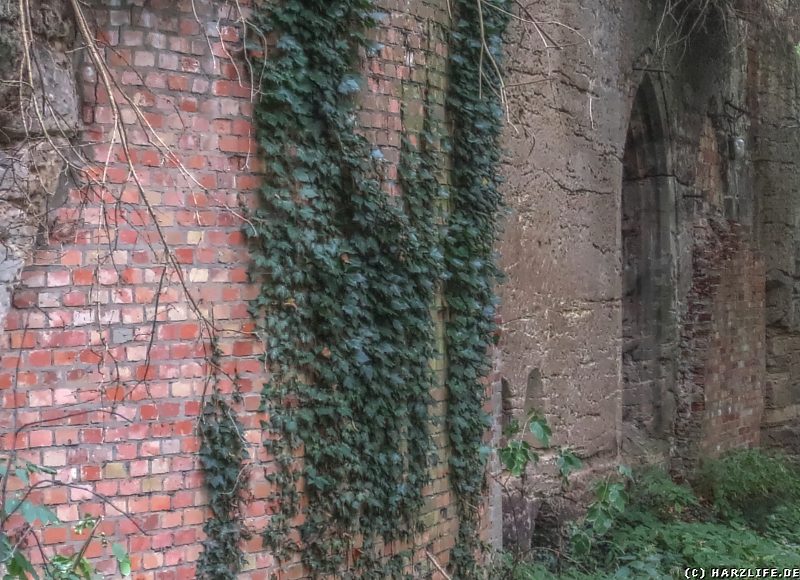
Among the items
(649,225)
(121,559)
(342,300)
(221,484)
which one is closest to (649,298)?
(649,225)

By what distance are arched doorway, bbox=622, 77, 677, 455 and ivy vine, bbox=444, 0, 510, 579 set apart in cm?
401

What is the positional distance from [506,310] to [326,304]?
2.65 m

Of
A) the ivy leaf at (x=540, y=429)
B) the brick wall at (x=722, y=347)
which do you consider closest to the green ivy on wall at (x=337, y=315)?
the ivy leaf at (x=540, y=429)

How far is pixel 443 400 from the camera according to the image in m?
4.41

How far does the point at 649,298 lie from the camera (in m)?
8.38

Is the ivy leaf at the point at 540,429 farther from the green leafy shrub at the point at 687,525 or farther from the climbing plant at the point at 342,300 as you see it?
the green leafy shrub at the point at 687,525

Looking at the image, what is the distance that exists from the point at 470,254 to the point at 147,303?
1.79 meters

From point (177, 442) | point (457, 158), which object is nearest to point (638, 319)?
point (457, 158)

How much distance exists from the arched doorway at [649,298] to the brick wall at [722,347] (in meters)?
0.20

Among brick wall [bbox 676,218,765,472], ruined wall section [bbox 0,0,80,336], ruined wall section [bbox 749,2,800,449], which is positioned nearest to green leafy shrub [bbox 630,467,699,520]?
brick wall [bbox 676,218,765,472]

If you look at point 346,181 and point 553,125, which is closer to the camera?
point 346,181

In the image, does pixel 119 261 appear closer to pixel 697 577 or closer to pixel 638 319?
pixel 697 577

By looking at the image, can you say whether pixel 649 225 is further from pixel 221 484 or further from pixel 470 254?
pixel 221 484

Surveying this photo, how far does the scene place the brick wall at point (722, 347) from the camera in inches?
330
